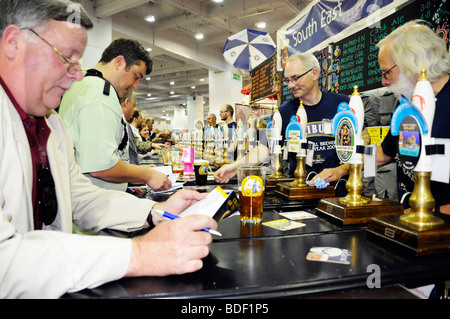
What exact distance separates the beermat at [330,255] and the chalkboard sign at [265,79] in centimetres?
440

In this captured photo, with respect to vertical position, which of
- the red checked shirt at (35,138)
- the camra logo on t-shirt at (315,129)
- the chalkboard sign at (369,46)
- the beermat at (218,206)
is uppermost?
the chalkboard sign at (369,46)

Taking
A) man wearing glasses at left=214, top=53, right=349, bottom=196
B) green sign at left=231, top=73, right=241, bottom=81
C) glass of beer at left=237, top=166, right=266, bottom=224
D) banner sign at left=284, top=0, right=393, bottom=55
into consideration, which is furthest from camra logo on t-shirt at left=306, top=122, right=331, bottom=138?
green sign at left=231, top=73, right=241, bottom=81

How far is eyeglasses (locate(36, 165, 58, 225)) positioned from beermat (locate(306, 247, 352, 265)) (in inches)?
32.0

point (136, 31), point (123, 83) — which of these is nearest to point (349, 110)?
point (123, 83)

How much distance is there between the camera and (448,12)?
2.17 m

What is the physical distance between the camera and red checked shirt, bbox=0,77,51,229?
0.97m

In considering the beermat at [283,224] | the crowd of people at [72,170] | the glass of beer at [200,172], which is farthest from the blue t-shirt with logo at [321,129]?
the beermat at [283,224]

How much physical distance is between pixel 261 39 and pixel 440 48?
3698 mm

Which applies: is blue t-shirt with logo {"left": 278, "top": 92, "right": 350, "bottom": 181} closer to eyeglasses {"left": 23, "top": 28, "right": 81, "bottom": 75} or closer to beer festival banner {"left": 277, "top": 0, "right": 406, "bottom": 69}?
beer festival banner {"left": 277, "top": 0, "right": 406, "bottom": 69}

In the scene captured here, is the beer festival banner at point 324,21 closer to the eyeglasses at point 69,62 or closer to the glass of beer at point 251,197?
the glass of beer at point 251,197

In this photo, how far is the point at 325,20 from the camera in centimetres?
378

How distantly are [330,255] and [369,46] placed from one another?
2.94 m

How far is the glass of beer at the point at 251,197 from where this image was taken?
3.77 feet
